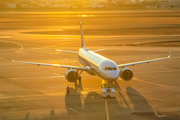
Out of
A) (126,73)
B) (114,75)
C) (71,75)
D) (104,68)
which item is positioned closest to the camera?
(114,75)

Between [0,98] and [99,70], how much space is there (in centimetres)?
1395

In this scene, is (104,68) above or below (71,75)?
above

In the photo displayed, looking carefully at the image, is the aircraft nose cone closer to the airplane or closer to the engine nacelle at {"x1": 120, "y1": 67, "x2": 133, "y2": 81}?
the airplane

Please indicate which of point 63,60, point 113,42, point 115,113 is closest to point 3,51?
point 63,60

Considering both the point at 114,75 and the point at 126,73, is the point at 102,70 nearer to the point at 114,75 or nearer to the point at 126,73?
the point at 114,75

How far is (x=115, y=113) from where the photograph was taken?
29.9m

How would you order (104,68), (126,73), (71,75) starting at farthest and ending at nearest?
(126,73) → (71,75) → (104,68)

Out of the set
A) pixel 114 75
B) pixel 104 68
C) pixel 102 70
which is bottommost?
pixel 114 75

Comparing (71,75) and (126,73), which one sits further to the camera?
(126,73)

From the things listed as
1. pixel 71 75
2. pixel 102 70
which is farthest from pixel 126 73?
pixel 71 75

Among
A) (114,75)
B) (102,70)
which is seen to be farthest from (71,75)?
(114,75)

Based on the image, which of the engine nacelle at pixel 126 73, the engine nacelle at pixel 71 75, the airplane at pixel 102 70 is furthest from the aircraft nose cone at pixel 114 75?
the engine nacelle at pixel 71 75

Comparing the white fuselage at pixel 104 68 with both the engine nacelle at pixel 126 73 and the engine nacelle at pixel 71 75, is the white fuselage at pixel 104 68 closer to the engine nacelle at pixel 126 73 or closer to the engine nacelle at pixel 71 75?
the engine nacelle at pixel 71 75

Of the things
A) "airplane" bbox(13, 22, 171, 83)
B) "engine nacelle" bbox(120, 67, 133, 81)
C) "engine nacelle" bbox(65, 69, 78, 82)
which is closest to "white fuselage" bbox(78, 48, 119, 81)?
"airplane" bbox(13, 22, 171, 83)
